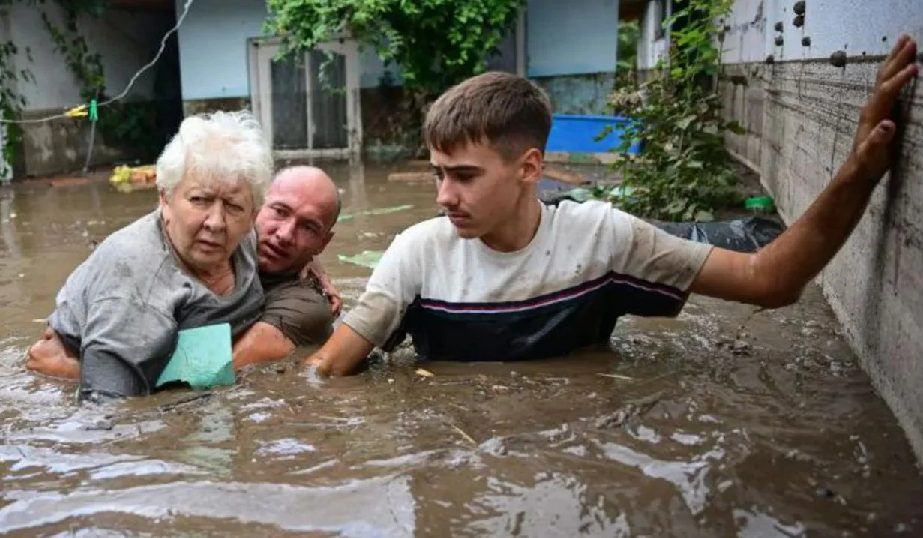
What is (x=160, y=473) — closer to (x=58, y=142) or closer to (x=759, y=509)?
(x=759, y=509)

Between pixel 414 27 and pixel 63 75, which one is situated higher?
pixel 414 27

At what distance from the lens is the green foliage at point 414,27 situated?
46.3ft

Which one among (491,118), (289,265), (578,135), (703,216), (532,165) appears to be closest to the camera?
(491,118)

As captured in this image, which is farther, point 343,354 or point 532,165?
point 343,354

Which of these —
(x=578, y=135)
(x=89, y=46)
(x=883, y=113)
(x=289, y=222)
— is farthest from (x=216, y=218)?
(x=89, y=46)

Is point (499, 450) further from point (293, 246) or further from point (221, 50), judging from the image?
point (221, 50)

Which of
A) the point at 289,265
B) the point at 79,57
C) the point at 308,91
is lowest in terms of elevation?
the point at 289,265

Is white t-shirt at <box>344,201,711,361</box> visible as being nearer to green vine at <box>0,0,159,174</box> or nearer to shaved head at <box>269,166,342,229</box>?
shaved head at <box>269,166,342,229</box>

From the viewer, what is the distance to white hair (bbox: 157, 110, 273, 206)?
121 inches

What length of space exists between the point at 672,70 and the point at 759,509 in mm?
5558

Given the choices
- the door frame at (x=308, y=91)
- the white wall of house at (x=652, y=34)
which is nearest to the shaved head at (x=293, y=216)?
the door frame at (x=308, y=91)

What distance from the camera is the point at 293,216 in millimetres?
3551

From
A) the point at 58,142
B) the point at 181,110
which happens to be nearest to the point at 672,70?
the point at 58,142

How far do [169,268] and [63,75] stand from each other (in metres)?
14.1
